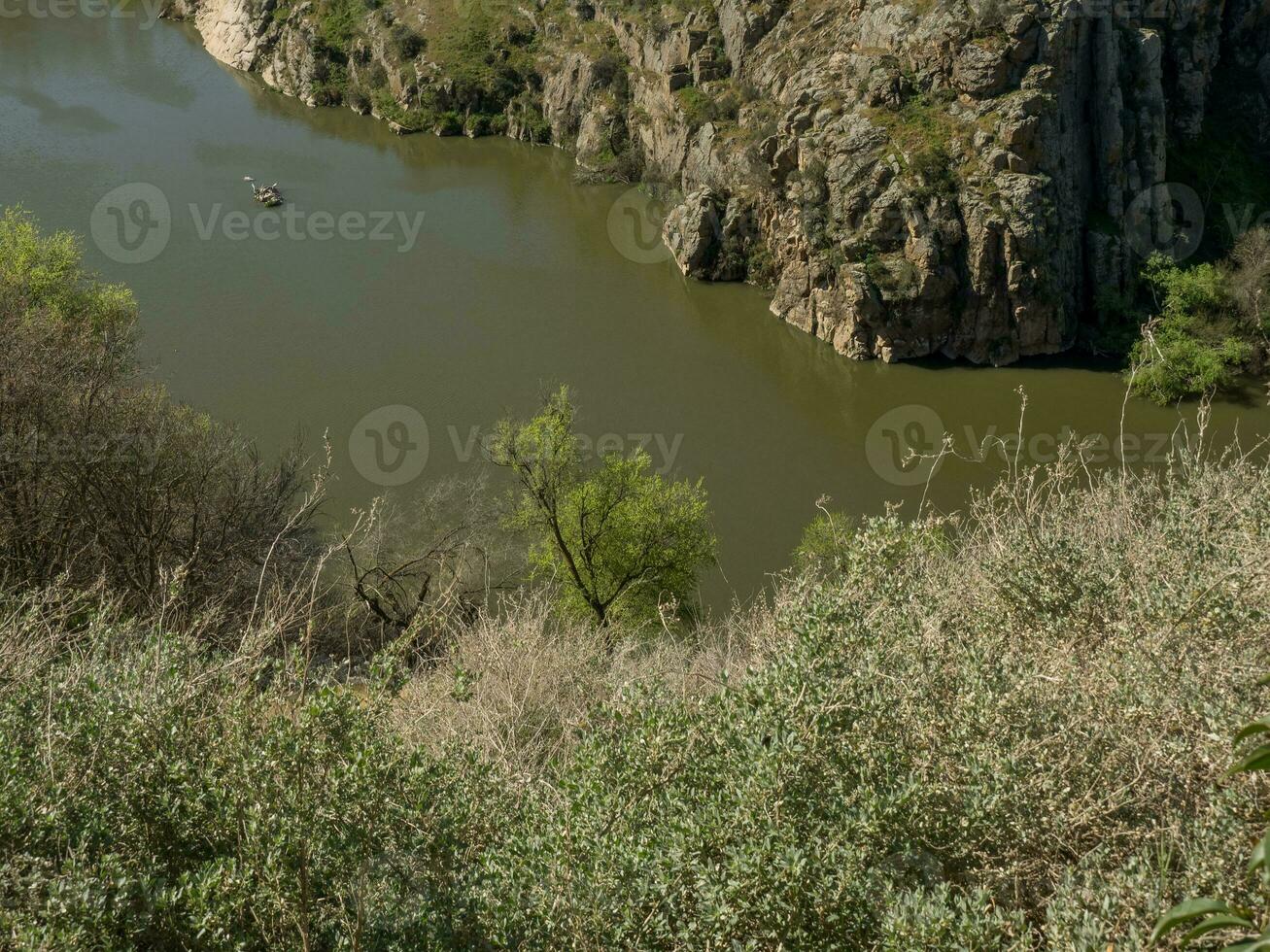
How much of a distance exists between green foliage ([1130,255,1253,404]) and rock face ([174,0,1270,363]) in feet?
4.84

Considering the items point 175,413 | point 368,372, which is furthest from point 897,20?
point 175,413

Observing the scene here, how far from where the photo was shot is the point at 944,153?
96.3ft

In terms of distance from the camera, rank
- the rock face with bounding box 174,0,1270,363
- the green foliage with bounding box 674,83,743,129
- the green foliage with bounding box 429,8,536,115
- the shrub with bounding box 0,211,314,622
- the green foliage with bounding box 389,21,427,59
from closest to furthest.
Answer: the shrub with bounding box 0,211,314,622
the rock face with bounding box 174,0,1270,363
the green foliage with bounding box 674,83,743,129
the green foliage with bounding box 429,8,536,115
the green foliage with bounding box 389,21,427,59

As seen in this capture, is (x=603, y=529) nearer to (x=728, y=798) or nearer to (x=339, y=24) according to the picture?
(x=728, y=798)

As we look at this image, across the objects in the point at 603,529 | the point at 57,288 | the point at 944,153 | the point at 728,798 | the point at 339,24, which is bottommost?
the point at 603,529

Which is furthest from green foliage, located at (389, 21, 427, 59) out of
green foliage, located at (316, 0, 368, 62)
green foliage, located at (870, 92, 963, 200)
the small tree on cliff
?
the small tree on cliff

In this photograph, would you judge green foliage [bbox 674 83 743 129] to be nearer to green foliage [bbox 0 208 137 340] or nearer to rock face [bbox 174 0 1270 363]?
rock face [bbox 174 0 1270 363]

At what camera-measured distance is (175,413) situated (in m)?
18.2

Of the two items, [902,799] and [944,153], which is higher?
[944,153]

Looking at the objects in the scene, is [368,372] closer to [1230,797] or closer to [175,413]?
[175,413]

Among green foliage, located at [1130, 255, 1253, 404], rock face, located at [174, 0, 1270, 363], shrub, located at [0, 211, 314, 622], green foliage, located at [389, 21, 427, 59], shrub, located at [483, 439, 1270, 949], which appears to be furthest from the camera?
green foliage, located at [389, 21, 427, 59]

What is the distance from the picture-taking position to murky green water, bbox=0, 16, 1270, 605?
24317mm

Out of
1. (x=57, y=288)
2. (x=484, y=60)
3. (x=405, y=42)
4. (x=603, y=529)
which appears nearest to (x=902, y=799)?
(x=603, y=529)

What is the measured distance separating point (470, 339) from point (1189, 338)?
20.3 meters
